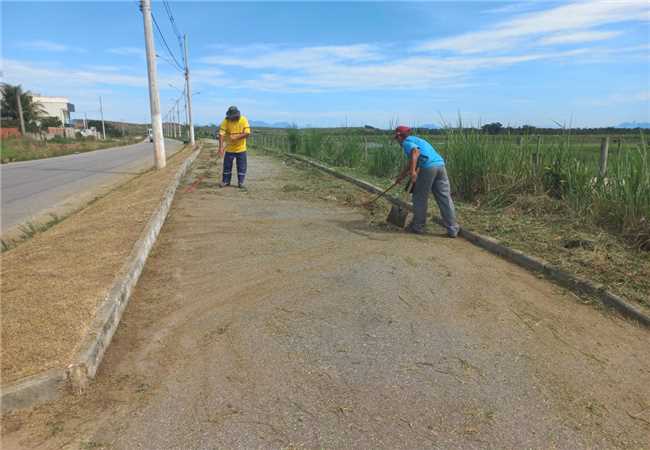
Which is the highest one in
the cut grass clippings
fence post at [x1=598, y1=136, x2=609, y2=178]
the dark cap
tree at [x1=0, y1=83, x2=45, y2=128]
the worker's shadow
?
tree at [x1=0, y1=83, x2=45, y2=128]

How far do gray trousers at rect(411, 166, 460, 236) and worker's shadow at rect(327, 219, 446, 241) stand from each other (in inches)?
9.5

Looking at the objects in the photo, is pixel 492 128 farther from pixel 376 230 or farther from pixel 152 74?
pixel 152 74

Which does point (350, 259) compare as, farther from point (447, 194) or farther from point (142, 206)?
point (142, 206)

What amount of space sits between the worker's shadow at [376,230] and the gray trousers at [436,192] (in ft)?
0.79

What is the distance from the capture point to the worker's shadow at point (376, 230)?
21.6ft

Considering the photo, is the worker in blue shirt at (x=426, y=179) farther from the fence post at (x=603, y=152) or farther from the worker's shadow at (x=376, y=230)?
the fence post at (x=603, y=152)

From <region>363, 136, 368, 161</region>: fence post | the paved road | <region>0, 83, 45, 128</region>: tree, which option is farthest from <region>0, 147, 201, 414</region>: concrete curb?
<region>0, 83, 45, 128</region>: tree

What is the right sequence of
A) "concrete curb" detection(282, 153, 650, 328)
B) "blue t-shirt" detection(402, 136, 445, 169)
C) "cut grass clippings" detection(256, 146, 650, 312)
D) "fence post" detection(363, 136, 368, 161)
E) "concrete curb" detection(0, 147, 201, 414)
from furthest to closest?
"fence post" detection(363, 136, 368, 161)
"blue t-shirt" detection(402, 136, 445, 169)
"cut grass clippings" detection(256, 146, 650, 312)
"concrete curb" detection(282, 153, 650, 328)
"concrete curb" detection(0, 147, 201, 414)

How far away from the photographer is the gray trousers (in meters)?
6.59

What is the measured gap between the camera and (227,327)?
3748mm

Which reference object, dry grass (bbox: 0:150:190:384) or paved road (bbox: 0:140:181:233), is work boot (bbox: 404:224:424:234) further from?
paved road (bbox: 0:140:181:233)

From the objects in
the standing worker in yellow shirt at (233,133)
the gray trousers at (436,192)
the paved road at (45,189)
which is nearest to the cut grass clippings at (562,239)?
the gray trousers at (436,192)

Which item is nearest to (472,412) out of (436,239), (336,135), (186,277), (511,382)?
(511,382)

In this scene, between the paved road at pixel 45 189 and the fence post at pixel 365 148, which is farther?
the fence post at pixel 365 148
